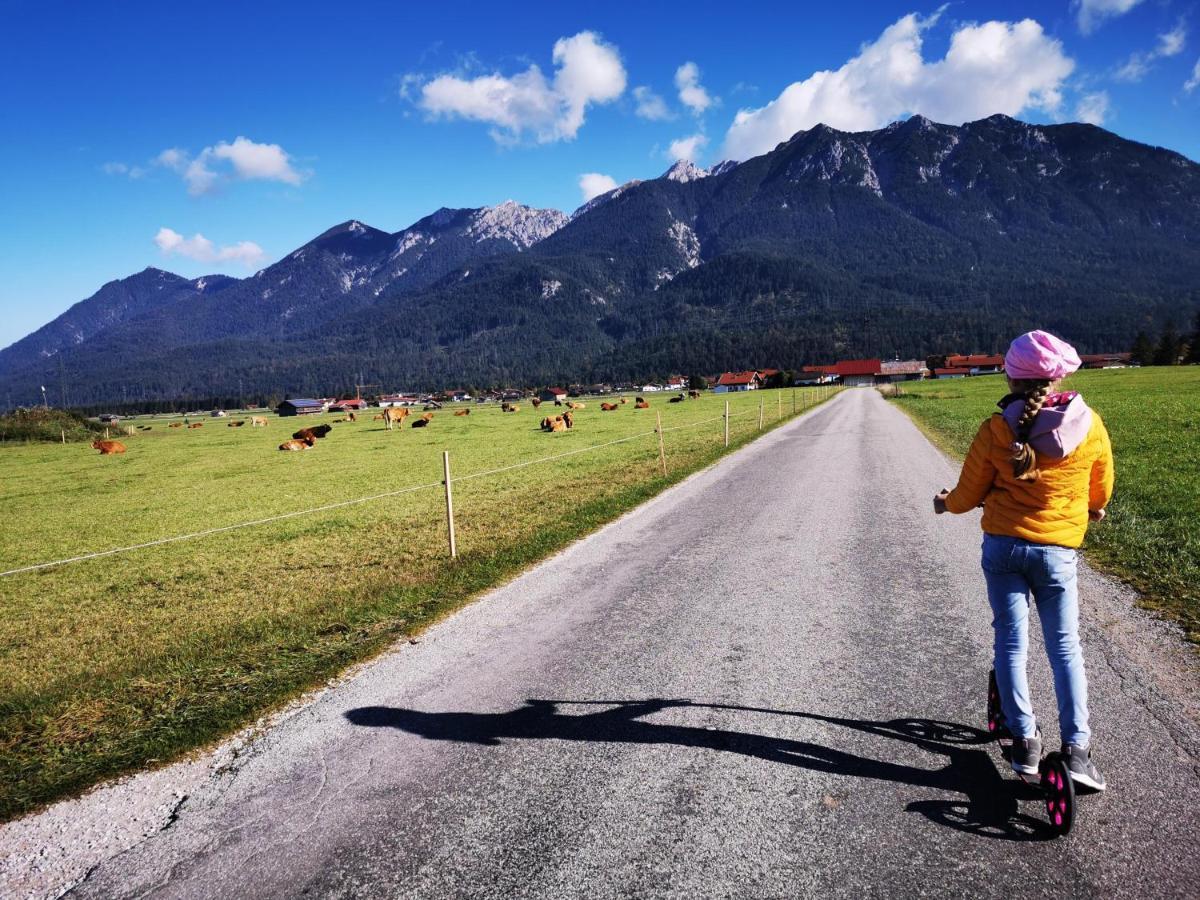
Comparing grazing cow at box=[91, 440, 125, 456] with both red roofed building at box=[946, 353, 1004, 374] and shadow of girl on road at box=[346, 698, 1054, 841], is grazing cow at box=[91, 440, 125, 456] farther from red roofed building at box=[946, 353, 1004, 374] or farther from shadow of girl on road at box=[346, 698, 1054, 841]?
red roofed building at box=[946, 353, 1004, 374]

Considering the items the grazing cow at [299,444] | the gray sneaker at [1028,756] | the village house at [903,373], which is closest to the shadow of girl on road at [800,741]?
the gray sneaker at [1028,756]

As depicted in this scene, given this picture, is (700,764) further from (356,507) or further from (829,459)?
(829,459)

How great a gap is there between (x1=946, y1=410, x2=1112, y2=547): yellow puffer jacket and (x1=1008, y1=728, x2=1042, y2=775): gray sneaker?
108cm

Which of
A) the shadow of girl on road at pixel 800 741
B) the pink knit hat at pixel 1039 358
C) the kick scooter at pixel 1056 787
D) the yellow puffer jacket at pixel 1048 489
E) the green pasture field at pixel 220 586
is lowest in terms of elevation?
the green pasture field at pixel 220 586

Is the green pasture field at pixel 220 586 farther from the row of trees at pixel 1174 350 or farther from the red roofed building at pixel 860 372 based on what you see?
the red roofed building at pixel 860 372

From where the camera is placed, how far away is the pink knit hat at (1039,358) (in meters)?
3.26

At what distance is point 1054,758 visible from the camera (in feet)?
10.7

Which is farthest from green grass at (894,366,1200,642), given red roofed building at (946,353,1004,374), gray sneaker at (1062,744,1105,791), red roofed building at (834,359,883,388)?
red roofed building at (946,353,1004,374)

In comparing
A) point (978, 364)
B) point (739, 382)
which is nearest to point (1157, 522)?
point (739, 382)

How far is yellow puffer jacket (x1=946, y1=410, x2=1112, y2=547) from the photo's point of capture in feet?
11.0

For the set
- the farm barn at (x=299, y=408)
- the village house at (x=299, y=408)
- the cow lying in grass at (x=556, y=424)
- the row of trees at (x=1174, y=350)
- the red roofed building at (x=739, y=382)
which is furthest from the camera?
the red roofed building at (x=739, y=382)

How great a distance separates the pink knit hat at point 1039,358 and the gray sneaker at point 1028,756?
1956 millimetres

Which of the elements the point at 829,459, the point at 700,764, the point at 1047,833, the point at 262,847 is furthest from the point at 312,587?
the point at 829,459

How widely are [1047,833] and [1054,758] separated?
0.36 metres
